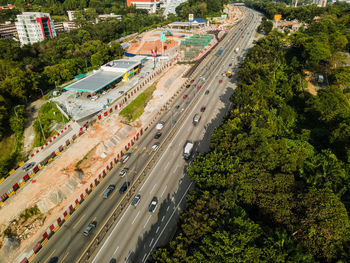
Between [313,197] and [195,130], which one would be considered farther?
[195,130]

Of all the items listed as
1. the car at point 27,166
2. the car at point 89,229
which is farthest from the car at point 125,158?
the car at point 27,166

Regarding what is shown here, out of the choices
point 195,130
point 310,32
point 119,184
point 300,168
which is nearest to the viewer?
point 300,168

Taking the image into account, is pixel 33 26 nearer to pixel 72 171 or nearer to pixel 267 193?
pixel 72 171

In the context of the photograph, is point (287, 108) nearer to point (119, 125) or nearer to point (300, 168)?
point (300, 168)

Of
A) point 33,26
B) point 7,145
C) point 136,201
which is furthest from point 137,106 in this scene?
point 33,26

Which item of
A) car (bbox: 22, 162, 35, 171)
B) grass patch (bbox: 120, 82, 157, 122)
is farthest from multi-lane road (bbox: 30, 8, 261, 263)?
car (bbox: 22, 162, 35, 171)

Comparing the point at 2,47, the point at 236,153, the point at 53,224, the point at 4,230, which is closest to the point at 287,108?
the point at 236,153

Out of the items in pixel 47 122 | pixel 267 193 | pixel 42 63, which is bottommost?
pixel 47 122
